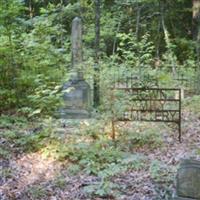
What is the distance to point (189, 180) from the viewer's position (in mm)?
4535

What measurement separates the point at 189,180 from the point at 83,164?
2.16 m

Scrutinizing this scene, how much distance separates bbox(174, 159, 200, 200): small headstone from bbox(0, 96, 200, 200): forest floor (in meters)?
0.75

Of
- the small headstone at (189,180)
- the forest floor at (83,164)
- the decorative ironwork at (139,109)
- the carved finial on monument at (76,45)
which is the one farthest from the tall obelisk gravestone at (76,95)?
the small headstone at (189,180)

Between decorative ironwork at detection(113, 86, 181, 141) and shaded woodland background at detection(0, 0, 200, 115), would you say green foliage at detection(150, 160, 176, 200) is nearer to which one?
decorative ironwork at detection(113, 86, 181, 141)

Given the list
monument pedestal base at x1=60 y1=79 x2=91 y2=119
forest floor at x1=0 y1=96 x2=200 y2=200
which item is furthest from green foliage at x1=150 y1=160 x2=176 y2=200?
monument pedestal base at x1=60 y1=79 x2=91 y2=119

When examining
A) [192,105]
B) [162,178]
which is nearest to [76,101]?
[192,105]

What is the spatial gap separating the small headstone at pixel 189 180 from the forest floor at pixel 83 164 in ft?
2.46

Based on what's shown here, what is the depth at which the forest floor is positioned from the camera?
552 centimetres

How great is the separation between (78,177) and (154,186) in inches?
43.1

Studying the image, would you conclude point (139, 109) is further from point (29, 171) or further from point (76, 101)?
point (29, 171)

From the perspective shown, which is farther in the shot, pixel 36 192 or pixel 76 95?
pixel 76 95

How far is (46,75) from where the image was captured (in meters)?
10.2

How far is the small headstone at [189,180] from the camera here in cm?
453

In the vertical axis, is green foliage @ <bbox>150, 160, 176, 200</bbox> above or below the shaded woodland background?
below
